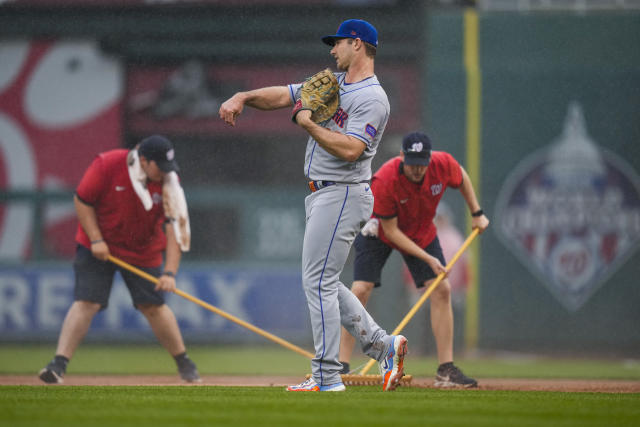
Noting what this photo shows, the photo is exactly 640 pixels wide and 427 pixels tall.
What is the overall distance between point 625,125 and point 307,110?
A: 9055 mm

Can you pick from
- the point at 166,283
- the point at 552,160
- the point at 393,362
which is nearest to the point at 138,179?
the point at 166,283

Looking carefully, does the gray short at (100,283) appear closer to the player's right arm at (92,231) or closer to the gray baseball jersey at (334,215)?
the player's right arm at (92,231)

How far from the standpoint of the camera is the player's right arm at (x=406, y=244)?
23.6 ft

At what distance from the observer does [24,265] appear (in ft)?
43.9

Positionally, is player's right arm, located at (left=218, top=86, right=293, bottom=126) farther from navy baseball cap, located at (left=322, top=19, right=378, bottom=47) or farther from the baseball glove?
navy baseball cap, located at (left=322, top=19, right=378, bottom=47)

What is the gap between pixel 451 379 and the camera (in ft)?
23.5

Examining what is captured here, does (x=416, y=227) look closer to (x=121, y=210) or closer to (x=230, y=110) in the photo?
(x=230, y=110)

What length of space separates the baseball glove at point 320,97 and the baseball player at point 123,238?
187cm

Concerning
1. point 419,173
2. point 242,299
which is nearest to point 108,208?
point 419,173

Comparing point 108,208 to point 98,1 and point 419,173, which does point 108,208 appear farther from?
point 98,1

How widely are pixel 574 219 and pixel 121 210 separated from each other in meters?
7.82

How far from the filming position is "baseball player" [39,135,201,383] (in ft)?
24.7

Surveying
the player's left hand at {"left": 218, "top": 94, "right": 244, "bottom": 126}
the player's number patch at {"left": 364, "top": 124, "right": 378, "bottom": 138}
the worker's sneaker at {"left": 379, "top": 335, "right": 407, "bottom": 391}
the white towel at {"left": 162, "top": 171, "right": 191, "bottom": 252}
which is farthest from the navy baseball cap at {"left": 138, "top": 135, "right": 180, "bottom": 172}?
the worker's sneaker at {"left": 379, "top": 335, "right": 407, "bottom": 391}

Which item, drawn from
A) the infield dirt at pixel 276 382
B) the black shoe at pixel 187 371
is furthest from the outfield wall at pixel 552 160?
the black shoe at pixel 187 371
